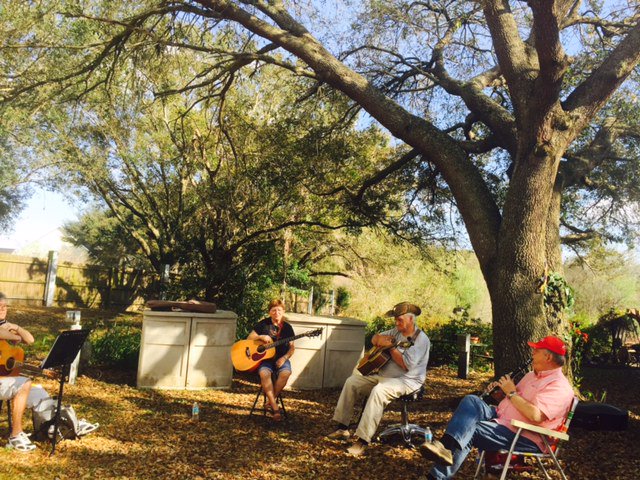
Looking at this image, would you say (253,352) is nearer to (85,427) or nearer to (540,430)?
(85,427)

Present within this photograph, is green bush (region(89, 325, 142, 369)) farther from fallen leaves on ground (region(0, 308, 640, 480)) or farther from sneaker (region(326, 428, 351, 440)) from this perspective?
sneaker (region(326, 428, 351, 440))

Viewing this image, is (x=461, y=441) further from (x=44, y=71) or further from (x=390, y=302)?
(x=390, y=302)

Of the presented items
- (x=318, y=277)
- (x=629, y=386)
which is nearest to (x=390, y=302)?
(x=318, y=277)

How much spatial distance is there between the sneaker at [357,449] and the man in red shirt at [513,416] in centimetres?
111

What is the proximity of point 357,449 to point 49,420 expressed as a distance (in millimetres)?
2777

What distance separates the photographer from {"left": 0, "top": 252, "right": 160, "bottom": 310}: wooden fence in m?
20.6

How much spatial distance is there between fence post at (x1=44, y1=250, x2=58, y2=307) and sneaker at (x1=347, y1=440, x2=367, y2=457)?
63.4 ft

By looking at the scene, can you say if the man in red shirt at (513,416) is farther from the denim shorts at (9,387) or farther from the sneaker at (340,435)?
the denim shorts at (9,387)

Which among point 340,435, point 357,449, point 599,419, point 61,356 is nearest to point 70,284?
point 61,356

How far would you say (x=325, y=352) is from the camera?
26.8 ft

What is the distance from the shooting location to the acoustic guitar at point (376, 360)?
5469mm

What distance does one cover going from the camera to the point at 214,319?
25.3ft

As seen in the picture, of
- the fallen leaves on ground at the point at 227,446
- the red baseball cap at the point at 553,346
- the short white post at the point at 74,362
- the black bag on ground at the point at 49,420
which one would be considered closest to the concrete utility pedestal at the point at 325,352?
the fallen leaves on ground at the point at 227,446

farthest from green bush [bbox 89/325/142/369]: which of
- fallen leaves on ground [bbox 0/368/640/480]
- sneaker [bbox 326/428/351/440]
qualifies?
sneaker [bbox 326/428/351/440]
